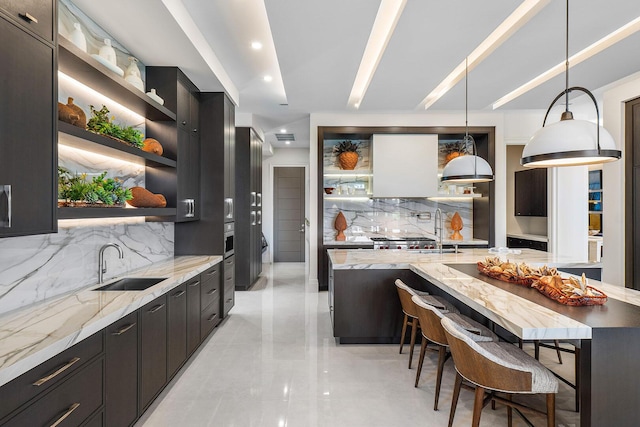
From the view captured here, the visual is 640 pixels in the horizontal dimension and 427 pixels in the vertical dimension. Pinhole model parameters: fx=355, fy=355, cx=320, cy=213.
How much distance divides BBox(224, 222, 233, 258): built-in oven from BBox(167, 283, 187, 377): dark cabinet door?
1.26 m

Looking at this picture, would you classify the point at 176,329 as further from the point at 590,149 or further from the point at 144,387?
the point at 590,149

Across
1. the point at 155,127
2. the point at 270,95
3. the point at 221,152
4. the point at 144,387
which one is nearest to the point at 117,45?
the point at 155,127

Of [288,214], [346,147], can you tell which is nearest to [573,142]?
[346,147]

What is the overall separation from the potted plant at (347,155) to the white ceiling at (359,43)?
1.16m

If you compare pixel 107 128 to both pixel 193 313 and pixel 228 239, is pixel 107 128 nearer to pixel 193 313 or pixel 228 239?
pixel 193 313

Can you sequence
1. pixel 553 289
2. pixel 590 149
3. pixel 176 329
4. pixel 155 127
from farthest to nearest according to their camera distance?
pixel 155 127
pixel 176 329
pixel 553 289
pixel 590 149

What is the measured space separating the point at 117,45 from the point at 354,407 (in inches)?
131

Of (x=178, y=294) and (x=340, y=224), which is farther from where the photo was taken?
(x=340, y=224)

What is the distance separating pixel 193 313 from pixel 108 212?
1201 millimetres

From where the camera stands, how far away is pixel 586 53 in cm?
349

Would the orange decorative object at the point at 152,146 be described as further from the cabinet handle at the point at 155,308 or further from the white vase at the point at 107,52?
the cabinet handle at the point at 155,308

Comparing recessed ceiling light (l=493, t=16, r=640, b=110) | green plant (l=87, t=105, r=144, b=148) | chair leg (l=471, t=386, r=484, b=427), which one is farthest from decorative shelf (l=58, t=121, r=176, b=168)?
recessed ceiling light (l=493, t=16, r=640, b=110)

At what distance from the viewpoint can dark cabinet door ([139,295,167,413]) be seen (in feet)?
7.18

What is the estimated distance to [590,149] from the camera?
1835 millimetres
